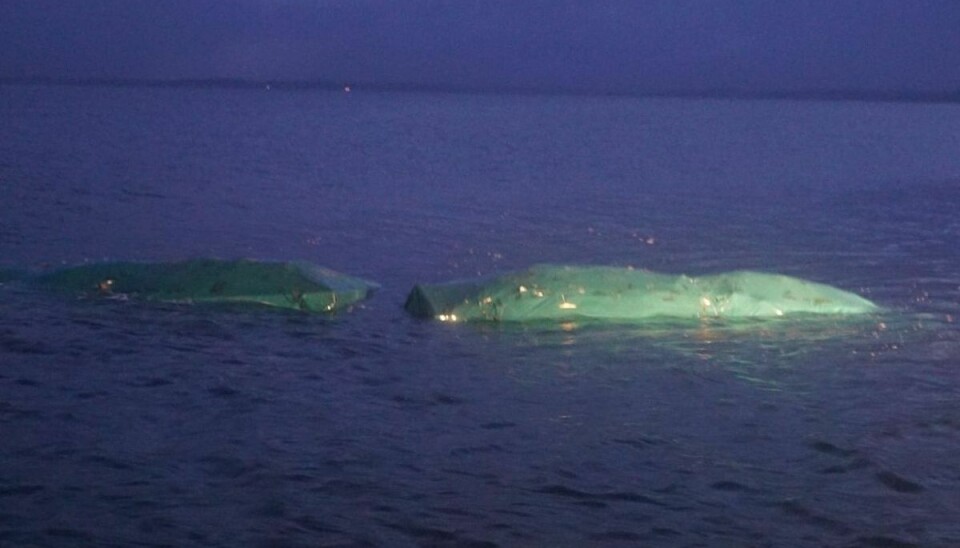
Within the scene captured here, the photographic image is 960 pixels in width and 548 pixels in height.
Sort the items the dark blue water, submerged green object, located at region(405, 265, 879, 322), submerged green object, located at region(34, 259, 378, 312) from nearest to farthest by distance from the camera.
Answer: the dark blue water
submerged green object, located at region(405, 265, 879, 322)
submerged green object, located at region(34, 259, 378, 312)

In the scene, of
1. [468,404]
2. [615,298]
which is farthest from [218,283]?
[468,404]

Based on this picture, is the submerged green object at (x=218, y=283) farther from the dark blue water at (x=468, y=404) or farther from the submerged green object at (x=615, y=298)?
the submerged green object at (x=615, y=298)

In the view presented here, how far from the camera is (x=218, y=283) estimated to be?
14.0 metres

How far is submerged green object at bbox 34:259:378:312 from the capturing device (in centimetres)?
1383

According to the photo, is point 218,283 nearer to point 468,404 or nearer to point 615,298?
point 615,298

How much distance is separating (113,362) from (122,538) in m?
4.16

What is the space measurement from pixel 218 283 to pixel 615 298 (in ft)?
13.1

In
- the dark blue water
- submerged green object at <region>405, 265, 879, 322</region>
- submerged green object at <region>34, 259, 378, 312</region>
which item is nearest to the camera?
the dark blue water

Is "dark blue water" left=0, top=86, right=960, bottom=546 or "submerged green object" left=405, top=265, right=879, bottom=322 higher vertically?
"submerged green object" left=405, top=265, right=879, bottom=322

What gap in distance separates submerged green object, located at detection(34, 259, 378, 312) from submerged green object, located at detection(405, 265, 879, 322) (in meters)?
0.92

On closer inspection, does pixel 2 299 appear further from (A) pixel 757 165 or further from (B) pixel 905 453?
(A) pixel 757 165

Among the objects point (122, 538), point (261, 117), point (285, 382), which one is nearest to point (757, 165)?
point (285, 382)

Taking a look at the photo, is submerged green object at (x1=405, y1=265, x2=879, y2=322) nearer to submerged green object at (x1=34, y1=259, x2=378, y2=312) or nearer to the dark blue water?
the dark blue water

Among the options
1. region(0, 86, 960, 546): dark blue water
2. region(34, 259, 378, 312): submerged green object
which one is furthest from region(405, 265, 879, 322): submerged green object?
region(34, 259, 378, 312): submerged green object
